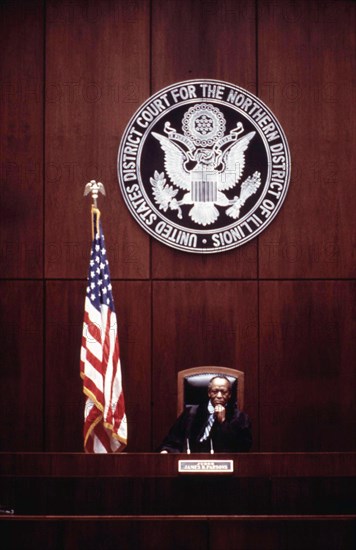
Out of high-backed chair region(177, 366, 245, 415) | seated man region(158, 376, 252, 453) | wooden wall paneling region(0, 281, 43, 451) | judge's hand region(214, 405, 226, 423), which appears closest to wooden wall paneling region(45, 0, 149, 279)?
wooden wall paneling region(0, 281, 43, 451)

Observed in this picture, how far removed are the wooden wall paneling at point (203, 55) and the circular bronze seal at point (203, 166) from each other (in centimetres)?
8

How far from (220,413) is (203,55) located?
2645 millimetres

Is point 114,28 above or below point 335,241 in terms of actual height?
above

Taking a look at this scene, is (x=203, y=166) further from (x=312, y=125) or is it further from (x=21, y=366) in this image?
(x=21, y=366)

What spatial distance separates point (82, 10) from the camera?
6.01m

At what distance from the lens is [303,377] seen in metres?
5.91

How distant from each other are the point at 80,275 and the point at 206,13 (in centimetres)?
208

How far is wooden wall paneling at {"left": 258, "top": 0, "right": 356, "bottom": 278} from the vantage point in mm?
5957

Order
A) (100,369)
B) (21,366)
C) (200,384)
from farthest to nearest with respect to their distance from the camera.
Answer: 1. (21,366)
2. (200,384)
3. (100,369)

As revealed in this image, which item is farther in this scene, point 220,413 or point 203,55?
point 203,55

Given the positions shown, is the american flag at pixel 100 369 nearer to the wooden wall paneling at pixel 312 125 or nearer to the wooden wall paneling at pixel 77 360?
the wooden wall paneling at pixel 77 360

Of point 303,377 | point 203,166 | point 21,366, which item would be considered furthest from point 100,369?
point 203,166

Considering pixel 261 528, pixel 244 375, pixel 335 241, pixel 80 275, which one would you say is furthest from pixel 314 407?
pixel 261 528

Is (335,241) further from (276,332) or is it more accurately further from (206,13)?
(206,13)
